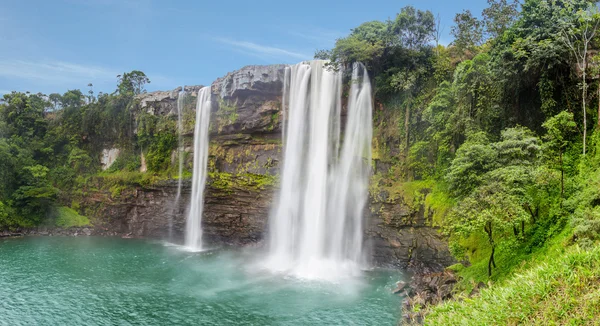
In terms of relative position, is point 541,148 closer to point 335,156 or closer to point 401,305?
point 401,305

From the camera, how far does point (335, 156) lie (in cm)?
2277

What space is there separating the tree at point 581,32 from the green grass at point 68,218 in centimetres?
3255

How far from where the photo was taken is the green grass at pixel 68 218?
29.0 meters

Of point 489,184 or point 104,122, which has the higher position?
point 104,122

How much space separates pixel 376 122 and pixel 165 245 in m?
16.9

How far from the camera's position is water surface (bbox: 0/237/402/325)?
13289 mm

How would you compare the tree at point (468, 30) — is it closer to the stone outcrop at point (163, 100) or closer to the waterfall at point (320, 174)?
the waterfall at point (320, 174)

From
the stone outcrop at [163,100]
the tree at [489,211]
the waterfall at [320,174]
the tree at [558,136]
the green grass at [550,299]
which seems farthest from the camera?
the stone outcrop at [163,100]

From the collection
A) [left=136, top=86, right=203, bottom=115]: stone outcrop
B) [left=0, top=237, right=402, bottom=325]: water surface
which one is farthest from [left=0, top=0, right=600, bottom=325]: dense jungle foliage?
[left=0, top=237, right=402, bottom=325]: water surface

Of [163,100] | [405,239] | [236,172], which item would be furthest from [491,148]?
[163,100]

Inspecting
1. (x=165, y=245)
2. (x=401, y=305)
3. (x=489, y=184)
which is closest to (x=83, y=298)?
(x=165, y=245)

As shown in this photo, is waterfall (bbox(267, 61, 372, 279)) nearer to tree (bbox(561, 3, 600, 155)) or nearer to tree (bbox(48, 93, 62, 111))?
tree (bbox(561, 3, 600, 155))

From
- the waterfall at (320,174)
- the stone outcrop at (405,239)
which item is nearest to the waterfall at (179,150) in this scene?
the waterfall at (320,174)

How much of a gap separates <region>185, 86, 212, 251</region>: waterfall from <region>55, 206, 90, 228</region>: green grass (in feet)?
30.5
